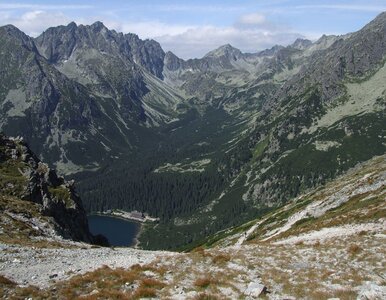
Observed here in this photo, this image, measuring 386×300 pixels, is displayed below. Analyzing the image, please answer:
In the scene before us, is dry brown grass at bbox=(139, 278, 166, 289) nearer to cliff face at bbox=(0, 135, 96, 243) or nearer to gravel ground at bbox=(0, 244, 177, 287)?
gravel ground at bbox=(0, 244, 177, 287)

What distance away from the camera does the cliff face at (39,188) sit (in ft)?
327

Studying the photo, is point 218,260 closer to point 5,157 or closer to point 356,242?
point 356,242

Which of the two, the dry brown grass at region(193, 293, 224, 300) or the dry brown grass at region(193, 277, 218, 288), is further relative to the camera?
the dry brown grass at region(193, 277, 218, 288)

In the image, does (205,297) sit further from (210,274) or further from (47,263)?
(47,263)

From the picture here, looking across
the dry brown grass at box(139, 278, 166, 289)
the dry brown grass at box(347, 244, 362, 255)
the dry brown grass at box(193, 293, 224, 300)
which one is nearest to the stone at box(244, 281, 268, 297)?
the dry brown grass at box(193, 293, 224, 300)

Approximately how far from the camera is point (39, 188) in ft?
355

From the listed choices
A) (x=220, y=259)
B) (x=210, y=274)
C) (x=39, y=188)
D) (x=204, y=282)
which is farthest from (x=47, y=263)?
(x=39, y=188)

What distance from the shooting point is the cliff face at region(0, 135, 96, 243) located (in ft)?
327

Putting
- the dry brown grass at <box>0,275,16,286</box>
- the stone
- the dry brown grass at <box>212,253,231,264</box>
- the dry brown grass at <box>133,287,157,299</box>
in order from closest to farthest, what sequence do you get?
the stone, the dry brown grass at <box>133,287,157,299</box>, the dry brown grass at <box>0,275,16,286</box>, the dry brown grass at <box>212,253,231,264</box>

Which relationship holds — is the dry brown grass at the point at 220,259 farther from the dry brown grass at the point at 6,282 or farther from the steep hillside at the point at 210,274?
the dry brown grass at the point at 6,282

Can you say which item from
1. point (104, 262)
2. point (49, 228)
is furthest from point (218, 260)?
point (49, 228)

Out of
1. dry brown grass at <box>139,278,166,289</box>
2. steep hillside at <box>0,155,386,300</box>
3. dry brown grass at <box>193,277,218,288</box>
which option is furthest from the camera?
dry brown grass at <box>193,277,218,288</box>

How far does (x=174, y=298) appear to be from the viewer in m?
25.6

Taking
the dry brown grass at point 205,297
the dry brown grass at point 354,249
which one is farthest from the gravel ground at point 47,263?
the dry brown grass at point 354,249
